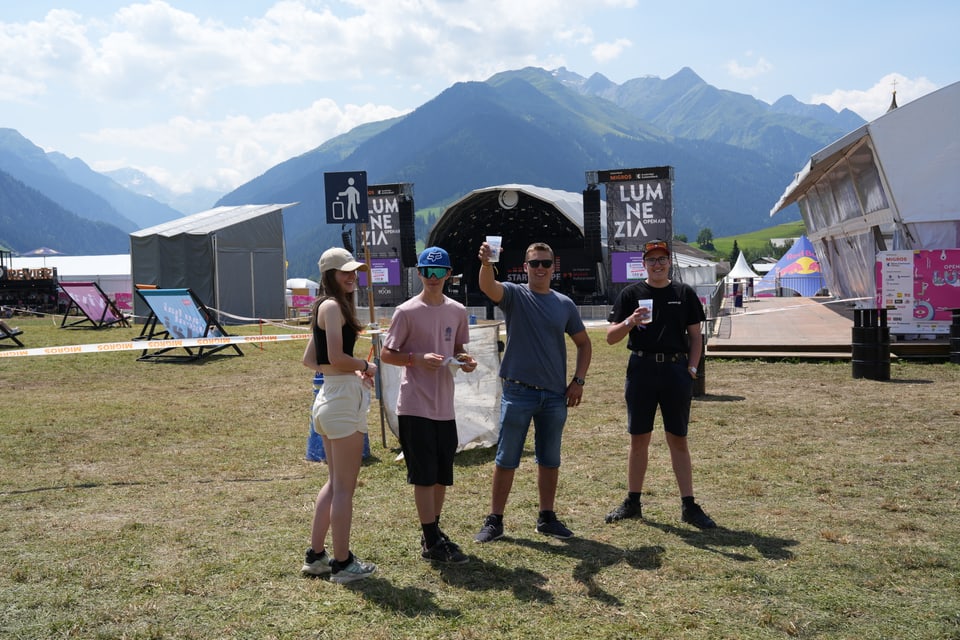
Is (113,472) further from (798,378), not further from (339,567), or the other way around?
(798,378)

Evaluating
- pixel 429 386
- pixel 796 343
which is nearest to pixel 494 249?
pixel 429 386

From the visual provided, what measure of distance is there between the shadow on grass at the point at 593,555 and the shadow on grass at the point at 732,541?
11.9 inches

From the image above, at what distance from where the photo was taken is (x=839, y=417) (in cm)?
919

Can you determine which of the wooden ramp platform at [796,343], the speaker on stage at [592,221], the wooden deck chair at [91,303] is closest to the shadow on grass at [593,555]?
the wooden ramp platform at [796,343]

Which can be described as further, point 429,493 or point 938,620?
point 429,493

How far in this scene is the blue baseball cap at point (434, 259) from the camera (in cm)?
443

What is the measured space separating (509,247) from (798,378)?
116 ft

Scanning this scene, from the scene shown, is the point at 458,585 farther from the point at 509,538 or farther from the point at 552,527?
the point at 552,527

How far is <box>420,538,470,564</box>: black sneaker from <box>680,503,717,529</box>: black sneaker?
158 centimetres

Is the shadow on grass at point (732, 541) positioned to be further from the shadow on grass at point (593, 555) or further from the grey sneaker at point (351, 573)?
the grey sneaker at point (351, 573)

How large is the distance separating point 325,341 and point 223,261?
28903mm

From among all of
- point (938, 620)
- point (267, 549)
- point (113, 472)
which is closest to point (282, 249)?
point (113, 472)

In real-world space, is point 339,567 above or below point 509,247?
below

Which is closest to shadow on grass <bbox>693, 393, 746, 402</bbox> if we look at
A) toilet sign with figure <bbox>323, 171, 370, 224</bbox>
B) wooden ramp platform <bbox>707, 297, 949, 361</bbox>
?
wooden ramp platform <bbox>707, 297, 949, 361</bbox>
